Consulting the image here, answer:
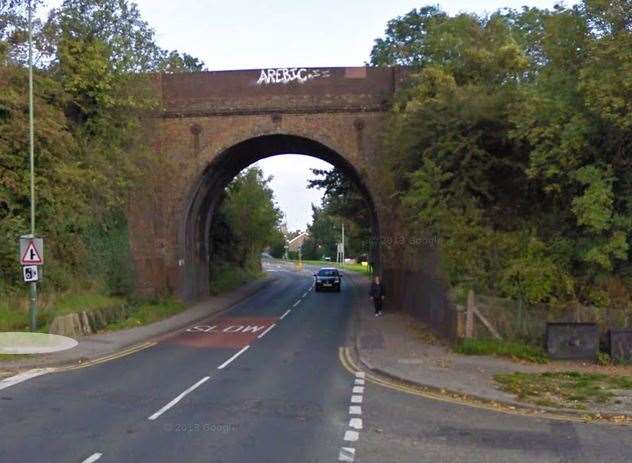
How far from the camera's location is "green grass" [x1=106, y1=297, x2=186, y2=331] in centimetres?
2629

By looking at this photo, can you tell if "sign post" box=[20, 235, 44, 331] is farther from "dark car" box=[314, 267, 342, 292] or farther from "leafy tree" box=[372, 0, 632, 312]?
"dark car" box=[314, 267, 342, 292]

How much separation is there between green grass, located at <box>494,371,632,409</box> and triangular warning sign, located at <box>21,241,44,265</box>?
1266 cm

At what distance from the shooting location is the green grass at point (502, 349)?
56.6ft

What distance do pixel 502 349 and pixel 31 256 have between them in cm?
1242

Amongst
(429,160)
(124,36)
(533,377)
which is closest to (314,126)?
(124,36)

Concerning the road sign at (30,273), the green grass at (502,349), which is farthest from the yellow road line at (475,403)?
the road sign at (30,273)

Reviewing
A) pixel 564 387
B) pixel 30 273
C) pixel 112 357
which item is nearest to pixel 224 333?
pixel 112 357

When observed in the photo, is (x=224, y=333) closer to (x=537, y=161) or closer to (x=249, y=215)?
(x=537, y=161)

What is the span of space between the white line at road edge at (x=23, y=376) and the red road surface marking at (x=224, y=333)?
5.72 meters

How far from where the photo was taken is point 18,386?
14.2 m

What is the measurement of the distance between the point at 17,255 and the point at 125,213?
8.93 meters

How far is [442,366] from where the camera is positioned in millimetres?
16375

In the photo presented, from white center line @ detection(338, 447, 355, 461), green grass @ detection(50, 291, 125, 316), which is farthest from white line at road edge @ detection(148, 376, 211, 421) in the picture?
green grass @ detection(50, 291, 125, 316)

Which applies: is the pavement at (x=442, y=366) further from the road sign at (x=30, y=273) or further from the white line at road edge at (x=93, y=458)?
the road sign at (x=30, y=273)
